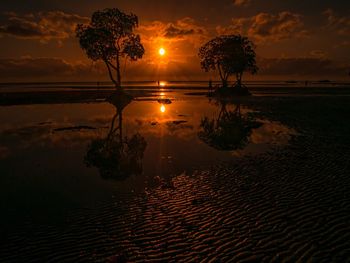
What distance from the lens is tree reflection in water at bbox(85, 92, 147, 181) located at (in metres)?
16.5

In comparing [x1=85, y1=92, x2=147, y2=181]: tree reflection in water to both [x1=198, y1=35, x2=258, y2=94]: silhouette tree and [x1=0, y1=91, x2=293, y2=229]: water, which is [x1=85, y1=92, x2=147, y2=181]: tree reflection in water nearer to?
[x1=0, y1=91, x2=293, y2=229]: water

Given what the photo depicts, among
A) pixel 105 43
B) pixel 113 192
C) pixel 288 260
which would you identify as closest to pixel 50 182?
pixel 113 192

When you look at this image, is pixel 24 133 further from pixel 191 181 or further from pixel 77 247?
pixel 77 247

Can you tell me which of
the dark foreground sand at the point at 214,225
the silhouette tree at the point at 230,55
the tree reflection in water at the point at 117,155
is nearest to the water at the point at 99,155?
the tree reflection in water at the point at 117,155

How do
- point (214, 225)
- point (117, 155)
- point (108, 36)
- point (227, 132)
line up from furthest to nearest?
point (108, 36)
point (227, 132)
point (117, 155)
point (214, 225)

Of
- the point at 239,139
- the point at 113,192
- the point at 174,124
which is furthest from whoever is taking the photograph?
the point at 174,124

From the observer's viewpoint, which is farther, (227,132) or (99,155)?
(227,132)

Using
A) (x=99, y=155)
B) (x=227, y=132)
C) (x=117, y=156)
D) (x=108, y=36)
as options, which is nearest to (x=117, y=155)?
(x=117, y=156)

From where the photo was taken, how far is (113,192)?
44.2 feet

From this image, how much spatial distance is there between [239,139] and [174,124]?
33.0 feet

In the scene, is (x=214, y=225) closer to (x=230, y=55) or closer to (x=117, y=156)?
(x=117, y=156)

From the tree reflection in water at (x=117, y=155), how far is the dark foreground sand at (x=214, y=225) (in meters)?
3.22

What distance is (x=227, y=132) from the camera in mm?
27922

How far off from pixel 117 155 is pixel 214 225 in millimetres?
10794
